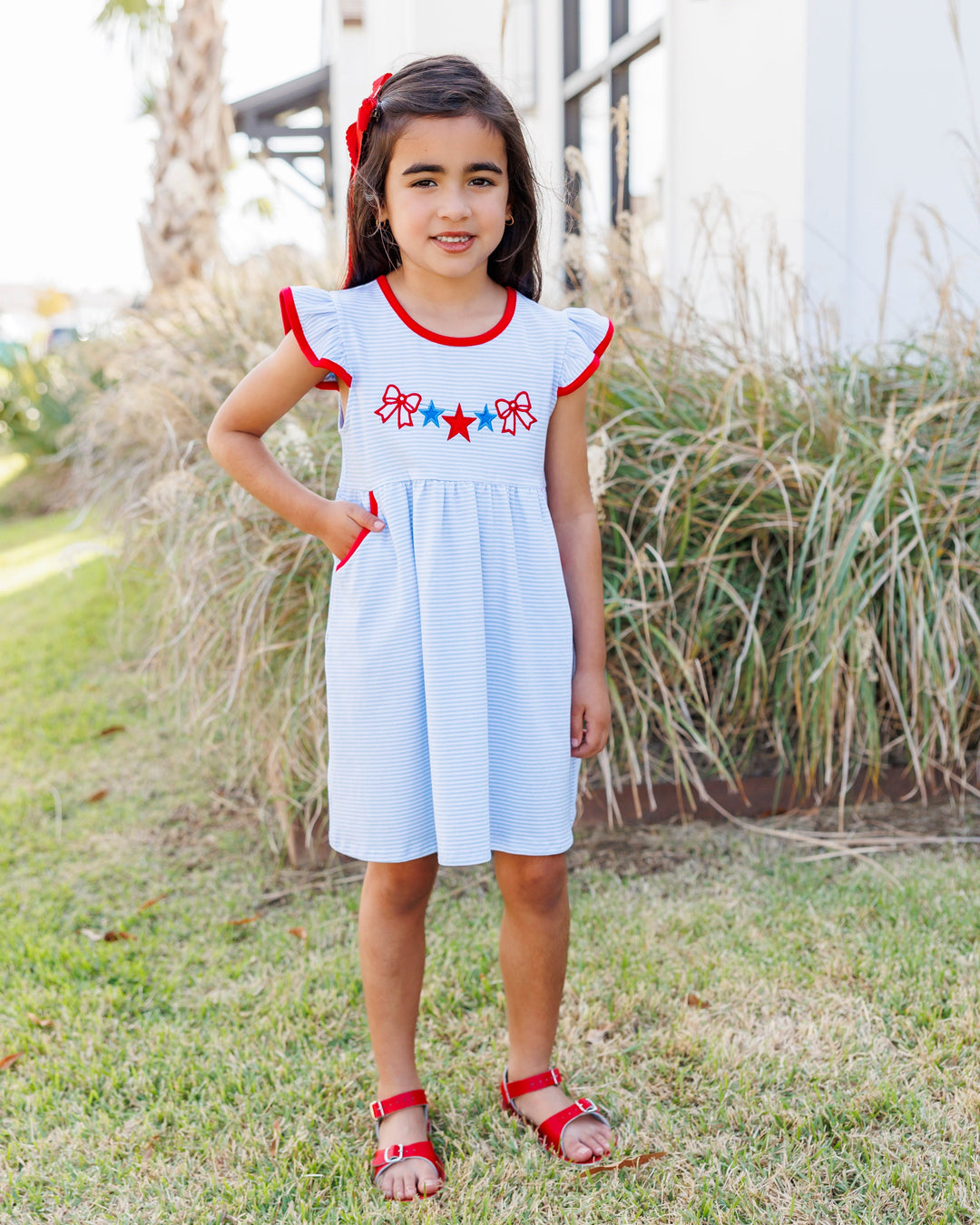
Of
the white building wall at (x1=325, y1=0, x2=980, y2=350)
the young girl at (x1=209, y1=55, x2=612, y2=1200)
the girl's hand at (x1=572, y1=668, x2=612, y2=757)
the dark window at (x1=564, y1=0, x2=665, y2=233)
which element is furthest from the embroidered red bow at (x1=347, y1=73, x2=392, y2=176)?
the dark window at (x1=564, y1=0, x2=665, y2=233)

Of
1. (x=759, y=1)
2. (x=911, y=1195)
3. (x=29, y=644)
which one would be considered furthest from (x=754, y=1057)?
(x=29, y=644)

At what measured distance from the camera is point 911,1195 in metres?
1.49

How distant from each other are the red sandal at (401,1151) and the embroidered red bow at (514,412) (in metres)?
1.04

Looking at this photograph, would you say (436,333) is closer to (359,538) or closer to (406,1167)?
(359,538)

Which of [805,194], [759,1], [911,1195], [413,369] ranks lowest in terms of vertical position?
[911,1195]

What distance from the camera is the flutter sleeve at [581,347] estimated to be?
1.61 meters

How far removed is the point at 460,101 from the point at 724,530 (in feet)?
4.91

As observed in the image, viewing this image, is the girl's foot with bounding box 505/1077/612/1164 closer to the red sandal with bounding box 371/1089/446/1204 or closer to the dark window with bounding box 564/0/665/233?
the red sandal with bounding box 371/1089/446/1204

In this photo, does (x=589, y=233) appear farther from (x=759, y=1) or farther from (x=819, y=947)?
(x=819, y=947)

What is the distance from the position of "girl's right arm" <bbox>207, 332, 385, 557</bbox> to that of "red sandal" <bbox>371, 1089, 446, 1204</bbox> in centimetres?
85

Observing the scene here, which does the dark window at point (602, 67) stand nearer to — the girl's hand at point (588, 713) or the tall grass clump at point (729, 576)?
the tall grass clump at point (729, 576)

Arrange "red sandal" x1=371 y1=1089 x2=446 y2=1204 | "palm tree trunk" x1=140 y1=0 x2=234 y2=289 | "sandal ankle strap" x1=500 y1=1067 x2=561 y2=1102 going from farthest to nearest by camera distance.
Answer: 1. "palm tree trunk" x1=140 y1=0 x2=234 y2=289
2. "sandal ankle strap" x1=500 y1=1067 x2=561 y2=1102
3. "red sandal" x1=371 y1=1089 x2=446 y2=1204

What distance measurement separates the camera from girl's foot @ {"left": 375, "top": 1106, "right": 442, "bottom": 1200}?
1550 millimetres

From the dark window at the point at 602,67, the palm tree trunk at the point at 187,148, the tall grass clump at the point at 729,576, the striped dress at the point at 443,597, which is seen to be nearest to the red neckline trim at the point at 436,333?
the striped dress at the point at 443,597
